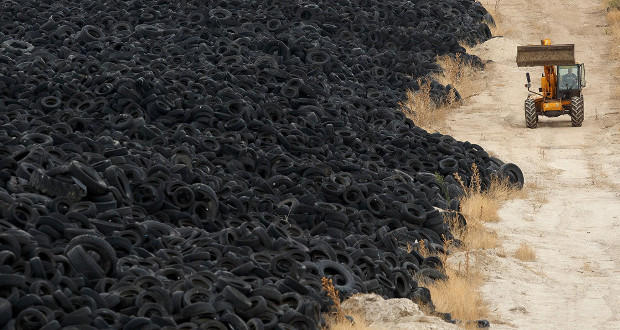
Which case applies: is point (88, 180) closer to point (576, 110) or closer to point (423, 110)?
point (423, 110)

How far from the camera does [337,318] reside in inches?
424

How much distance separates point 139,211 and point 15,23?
1205 cm

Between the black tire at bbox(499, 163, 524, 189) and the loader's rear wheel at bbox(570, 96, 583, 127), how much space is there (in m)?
5.32

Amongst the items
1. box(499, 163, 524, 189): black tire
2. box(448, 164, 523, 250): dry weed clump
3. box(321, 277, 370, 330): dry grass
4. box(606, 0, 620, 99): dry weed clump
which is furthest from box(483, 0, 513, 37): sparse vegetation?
box(321, 277, 370, 330): dry grass

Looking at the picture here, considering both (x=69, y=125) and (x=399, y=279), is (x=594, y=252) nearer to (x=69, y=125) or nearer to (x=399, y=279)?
(x=399, y=279)

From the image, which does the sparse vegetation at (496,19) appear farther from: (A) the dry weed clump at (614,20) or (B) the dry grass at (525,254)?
(B) the dry grass at (525,254)

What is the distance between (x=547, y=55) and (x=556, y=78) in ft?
2.11

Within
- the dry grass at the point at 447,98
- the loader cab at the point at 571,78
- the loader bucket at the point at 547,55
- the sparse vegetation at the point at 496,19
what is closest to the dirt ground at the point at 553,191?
the sparse vegetation at the point at 496,19

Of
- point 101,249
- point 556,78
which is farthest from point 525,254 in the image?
point 556,78

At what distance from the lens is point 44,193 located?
39.8ft

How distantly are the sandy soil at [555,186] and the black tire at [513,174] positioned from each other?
28cm

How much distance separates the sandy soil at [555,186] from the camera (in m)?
12.5

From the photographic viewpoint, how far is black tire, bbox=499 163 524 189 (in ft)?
61.2

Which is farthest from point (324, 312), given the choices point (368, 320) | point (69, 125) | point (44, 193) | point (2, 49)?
point (2, 49)
